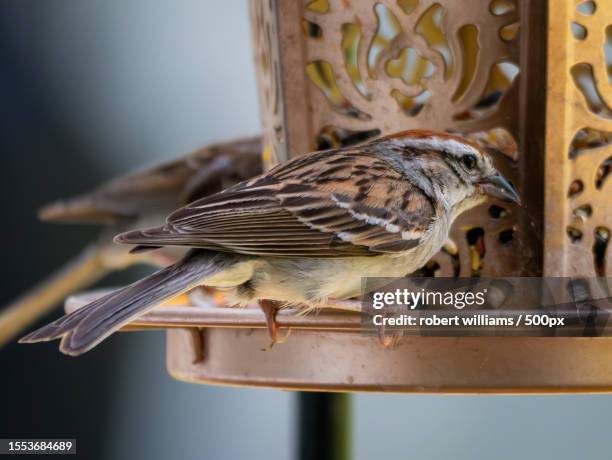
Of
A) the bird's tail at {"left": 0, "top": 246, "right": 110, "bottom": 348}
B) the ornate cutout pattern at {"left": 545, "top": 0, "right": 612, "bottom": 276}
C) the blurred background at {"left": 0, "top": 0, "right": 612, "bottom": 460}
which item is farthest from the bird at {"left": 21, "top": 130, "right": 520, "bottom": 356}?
the blurred background at {"left": 0, "top": 0, "right": 612, "bottom": 460}

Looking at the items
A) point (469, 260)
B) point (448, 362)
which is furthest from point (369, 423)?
point (448, 362)

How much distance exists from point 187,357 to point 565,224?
3.80 ft

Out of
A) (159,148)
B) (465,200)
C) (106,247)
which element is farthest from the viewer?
(159,148)

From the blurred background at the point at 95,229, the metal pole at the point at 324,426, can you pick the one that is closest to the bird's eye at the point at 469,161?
the metal pole at the point at 324,426

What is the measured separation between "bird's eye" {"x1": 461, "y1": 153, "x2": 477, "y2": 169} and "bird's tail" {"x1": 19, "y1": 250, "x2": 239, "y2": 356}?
0.75 meters

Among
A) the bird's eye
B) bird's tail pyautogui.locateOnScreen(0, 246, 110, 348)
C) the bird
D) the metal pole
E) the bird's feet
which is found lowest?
the metal pole

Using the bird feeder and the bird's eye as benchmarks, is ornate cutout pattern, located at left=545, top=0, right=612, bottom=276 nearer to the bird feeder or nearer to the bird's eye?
the bird feeder

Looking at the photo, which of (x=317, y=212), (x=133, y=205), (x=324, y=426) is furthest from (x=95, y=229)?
(x=317, y=212)

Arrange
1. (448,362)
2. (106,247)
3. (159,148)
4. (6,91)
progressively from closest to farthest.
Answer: (448,362)
(106,247)
(6,91)
(159,148)

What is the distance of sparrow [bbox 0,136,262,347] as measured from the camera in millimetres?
5980

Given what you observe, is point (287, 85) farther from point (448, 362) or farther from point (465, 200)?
point (448, 362)

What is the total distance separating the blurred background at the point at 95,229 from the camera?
6711 mm

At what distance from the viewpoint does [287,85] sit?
362 centimetres

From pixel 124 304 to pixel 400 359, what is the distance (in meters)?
0.71
